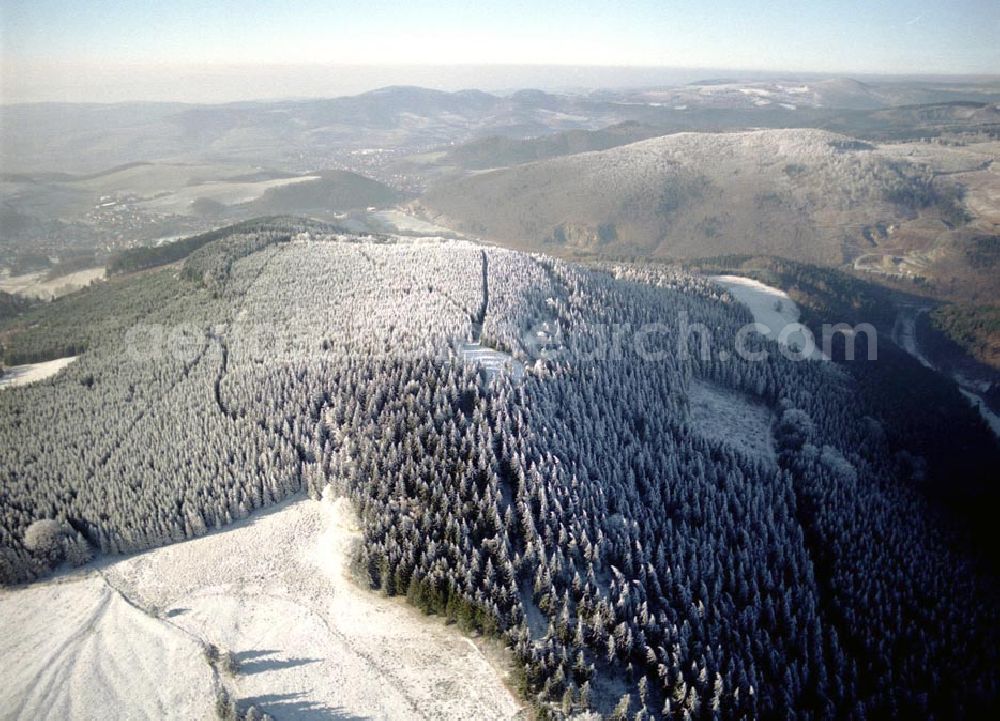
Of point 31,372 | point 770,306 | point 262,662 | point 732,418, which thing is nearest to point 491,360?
point 732,418

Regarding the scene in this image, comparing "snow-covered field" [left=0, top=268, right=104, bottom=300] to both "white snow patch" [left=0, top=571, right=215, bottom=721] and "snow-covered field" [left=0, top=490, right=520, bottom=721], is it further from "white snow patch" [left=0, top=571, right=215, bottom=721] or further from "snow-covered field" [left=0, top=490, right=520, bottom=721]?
"snow-covered field" [left=0, top=490, right=520, bottom=721]

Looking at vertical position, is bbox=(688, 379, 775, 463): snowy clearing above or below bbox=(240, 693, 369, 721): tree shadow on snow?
below

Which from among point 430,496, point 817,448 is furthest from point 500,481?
point 817,448

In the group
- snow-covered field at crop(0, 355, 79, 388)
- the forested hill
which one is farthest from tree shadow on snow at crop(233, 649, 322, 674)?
snow-covered field at crop(0, 355, 79, 388)

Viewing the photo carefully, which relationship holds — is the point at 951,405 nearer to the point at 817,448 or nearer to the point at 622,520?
the point at 817,448

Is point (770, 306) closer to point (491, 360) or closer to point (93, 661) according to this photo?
point (491, 360)

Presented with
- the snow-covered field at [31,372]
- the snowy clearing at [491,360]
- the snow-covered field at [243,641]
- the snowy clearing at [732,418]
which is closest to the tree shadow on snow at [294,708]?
the snow-covered field at [243,641]

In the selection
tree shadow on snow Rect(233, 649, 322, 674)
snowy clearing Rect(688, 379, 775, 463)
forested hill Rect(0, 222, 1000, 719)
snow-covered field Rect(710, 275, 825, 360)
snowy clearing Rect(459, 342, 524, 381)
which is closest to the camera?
→ tree shadow on snow Rect(233, 649, 322, 674)

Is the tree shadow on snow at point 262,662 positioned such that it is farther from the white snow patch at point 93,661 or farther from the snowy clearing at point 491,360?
the snowy clearing at point 491,360
